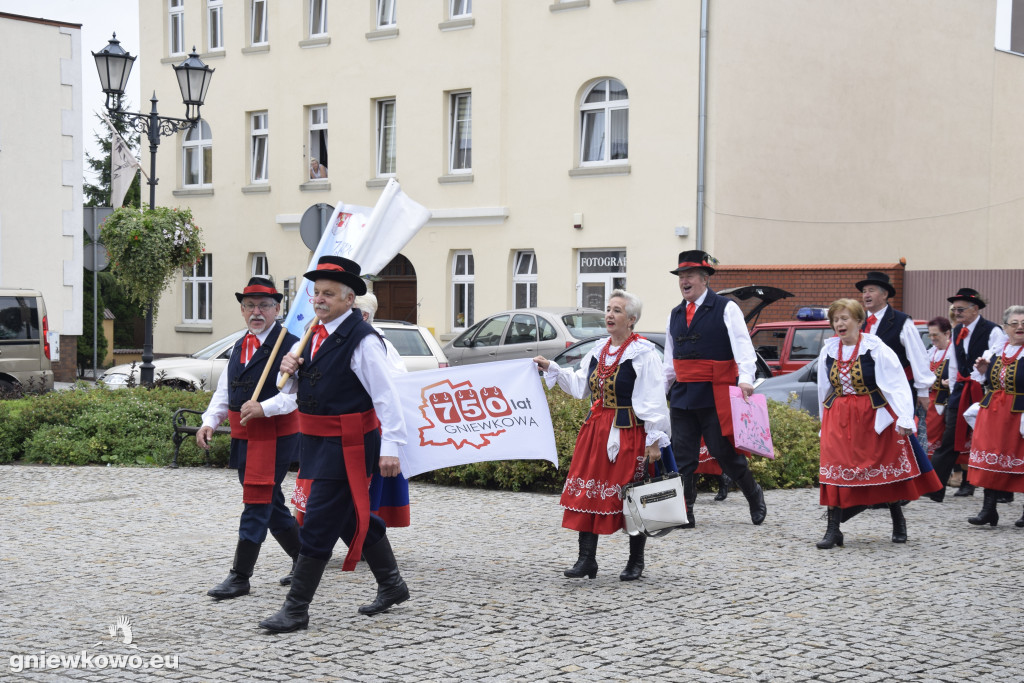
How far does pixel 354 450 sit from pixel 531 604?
134cm

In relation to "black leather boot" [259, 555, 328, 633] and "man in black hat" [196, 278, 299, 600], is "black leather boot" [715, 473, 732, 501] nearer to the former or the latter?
"man in black hat" [196, 278, 299, 600]

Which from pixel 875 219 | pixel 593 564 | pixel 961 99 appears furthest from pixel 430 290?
pixel 593 564

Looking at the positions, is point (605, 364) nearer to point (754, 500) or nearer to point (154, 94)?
point (754, 500)

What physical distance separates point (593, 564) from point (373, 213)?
2.39m

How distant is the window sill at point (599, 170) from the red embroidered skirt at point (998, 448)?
1640cm

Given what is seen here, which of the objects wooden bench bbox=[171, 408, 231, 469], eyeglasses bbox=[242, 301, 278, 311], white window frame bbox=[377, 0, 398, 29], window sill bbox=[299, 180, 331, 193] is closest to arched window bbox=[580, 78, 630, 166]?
white window frame bbox=[377, 0, 398, 29]

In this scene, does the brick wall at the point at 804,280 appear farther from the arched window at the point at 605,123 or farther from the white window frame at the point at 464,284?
the white window frame at the point at 464,284

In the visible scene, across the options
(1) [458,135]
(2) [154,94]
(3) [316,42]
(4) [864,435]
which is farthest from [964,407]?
(3) [316,42]

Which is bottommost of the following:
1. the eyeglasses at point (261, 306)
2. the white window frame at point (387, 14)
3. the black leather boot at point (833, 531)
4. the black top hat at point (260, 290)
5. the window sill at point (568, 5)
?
the black leather boot at point (833, 531)

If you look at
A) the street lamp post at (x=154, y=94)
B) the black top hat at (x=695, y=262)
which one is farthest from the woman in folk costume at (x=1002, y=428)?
the street lamp post at (x=154, y=94)

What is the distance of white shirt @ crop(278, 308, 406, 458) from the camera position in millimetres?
6117

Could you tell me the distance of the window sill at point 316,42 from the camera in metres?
30.0

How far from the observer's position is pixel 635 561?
736 cm

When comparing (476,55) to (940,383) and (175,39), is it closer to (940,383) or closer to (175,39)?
(175,39)
